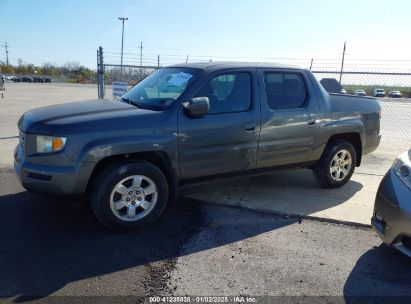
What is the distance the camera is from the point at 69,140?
143 inches

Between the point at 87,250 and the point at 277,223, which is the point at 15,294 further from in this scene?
the point at 277,223

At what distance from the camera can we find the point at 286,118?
4.90 metres

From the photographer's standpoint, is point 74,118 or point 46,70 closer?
point 74,118

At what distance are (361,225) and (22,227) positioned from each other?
3840 mm

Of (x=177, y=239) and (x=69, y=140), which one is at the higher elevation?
(x=69, y=140)

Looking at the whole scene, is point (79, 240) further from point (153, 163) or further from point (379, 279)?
point (379, 279)

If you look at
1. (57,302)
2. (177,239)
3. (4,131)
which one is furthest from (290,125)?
(4,131)

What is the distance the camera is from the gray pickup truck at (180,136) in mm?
3746

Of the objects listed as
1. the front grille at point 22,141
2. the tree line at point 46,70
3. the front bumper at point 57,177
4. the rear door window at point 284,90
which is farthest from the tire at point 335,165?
the tree line at point 46,70

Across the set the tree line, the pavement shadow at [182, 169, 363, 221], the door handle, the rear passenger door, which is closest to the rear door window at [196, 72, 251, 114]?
the rear passenger door

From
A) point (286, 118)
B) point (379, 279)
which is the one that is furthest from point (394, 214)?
point (286, 118)

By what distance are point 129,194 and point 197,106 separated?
3.93ft

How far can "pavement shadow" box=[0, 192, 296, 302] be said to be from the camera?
124 inches

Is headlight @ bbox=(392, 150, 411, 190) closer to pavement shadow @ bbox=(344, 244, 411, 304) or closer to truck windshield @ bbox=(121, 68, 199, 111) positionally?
pavement shadow @ bbox=(344, 244, 411, 304)
